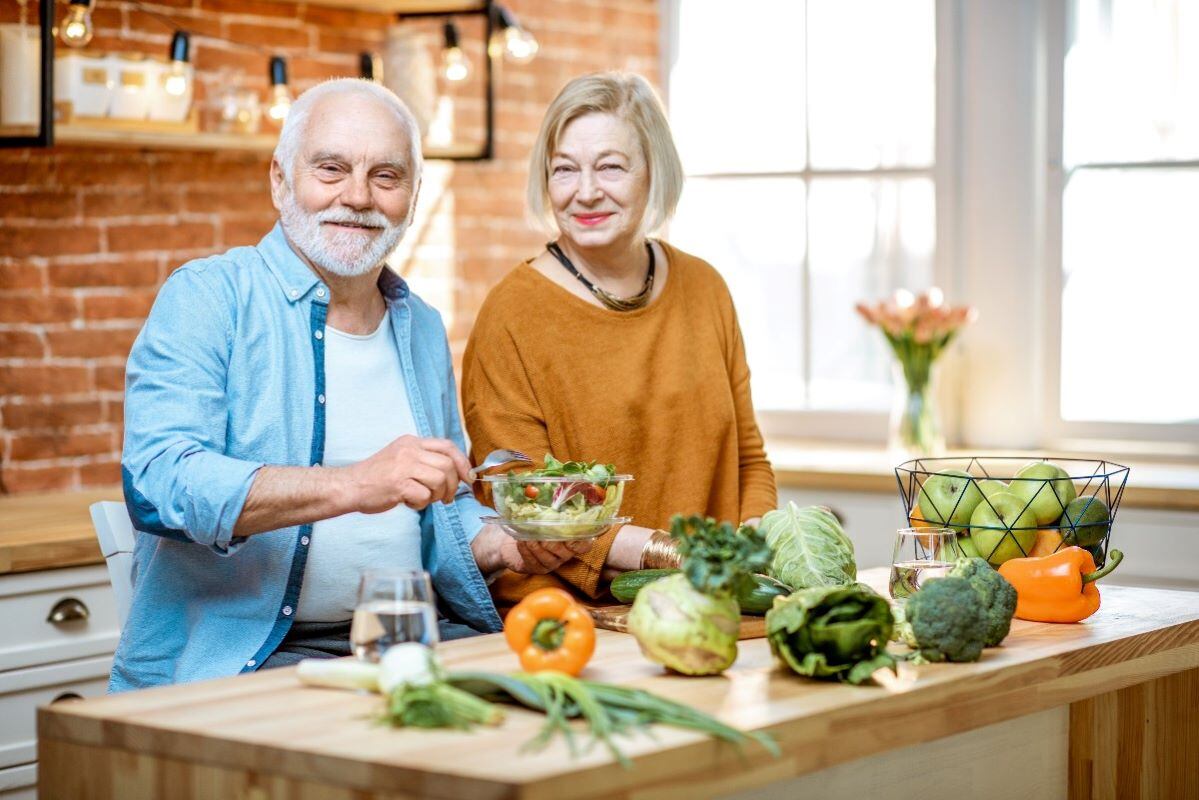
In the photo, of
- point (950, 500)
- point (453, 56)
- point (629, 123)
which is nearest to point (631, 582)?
point (950, 500)

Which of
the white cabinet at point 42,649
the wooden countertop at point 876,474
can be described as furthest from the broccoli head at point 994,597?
the white cabinet at point 42,649

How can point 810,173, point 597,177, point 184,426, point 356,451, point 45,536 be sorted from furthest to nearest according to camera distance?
point 810,173 → point 45,536 → point 597,177 → point 356,451 → point 184,426

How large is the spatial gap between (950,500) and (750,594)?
1.27 ft

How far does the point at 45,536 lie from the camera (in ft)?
10.3

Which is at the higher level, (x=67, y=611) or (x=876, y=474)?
(x=876, y=474)

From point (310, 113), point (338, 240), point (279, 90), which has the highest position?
point (279, 90)

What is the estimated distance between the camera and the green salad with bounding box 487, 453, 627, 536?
2291 millimetres

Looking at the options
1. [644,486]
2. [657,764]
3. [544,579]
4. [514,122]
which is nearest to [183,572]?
[544,579]

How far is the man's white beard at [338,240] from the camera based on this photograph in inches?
103

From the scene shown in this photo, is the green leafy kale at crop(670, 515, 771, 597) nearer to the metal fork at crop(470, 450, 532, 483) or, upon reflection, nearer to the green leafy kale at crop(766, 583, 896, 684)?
the green leafy kale at crop(766, 583, 896, 684)

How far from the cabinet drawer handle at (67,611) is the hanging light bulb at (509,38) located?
5.99ft

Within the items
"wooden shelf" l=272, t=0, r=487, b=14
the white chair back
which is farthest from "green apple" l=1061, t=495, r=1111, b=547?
"wooden shelf" l=272, t=0, r=487, b=14

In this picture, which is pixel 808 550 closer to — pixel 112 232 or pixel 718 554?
pixel 718 554

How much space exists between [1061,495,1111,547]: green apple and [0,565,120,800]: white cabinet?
72.3 inches
